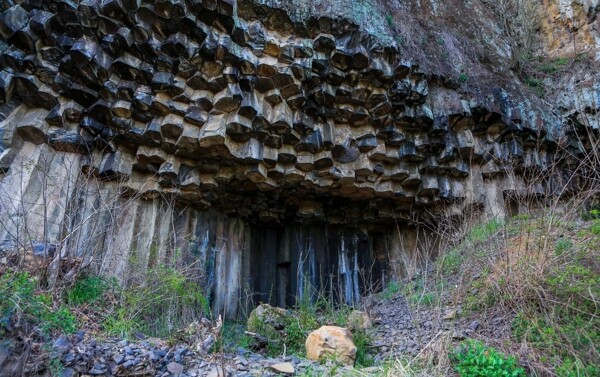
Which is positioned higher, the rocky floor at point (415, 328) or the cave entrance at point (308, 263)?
the cave entrance at point (308, 263)

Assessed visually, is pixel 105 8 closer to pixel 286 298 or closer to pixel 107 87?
pixel 107 87

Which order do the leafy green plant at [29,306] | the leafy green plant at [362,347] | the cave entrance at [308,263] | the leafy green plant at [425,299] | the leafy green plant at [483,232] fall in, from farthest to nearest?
1. the cave entrance at [308,263]
2. the leafy green plant at [483,232]
3. the leafy green plant at [425,299]
4. the leafy green plant at [362,347]
5. the leafy green plant at [29,306]

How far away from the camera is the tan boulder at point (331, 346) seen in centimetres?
470

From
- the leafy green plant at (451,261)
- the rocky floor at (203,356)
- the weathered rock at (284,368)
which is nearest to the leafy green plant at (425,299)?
the rocky floor at (203,356)

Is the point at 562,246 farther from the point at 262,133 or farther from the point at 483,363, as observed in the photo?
the point at 262,133

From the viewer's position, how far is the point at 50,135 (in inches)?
265

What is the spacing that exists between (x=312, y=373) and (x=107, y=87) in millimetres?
4970

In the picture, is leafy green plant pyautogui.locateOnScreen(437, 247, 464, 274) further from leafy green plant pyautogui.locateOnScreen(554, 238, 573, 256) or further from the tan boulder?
the tan boulder

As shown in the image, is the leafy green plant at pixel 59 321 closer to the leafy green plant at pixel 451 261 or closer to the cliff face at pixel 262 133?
the cliff face at pixel 262 133

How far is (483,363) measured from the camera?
399cm

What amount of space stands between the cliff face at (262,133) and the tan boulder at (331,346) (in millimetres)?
2738

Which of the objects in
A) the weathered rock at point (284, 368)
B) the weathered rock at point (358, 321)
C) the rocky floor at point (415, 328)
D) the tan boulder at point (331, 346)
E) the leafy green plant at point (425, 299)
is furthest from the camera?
→ the leafy green plant at point (425, 299)

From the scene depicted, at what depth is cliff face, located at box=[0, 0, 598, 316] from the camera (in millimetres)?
6523

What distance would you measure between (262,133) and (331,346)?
3.77 m
